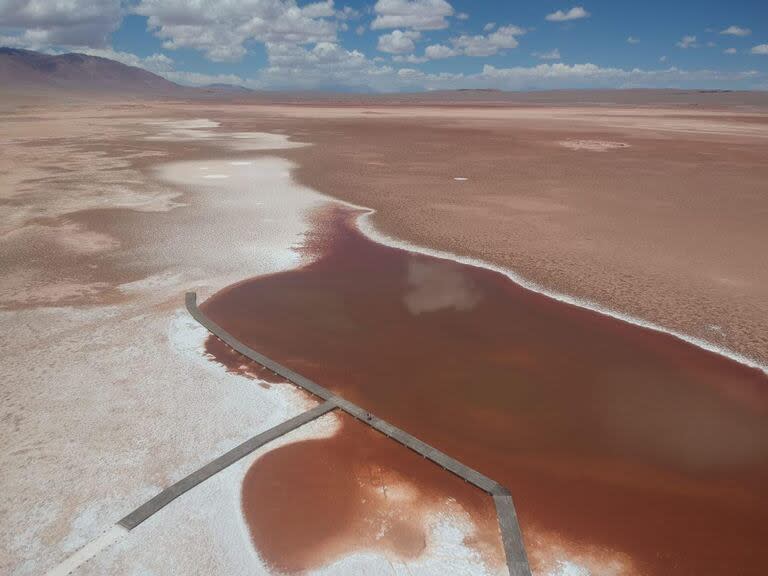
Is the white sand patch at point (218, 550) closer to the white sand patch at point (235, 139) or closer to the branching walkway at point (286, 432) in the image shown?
the branching walkway at point (286, 432)

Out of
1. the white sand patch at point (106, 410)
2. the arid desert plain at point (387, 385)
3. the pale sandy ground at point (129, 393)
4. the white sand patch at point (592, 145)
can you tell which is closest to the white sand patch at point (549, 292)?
the arid desert plain at point (387, 385)

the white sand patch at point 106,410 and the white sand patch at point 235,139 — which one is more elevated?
the white sand patch at point 235,139

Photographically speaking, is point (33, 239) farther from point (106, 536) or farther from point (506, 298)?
point (506, 298)

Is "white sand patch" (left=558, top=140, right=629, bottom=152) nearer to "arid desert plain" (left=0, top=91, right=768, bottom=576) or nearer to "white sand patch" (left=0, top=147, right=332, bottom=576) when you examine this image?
"arid desert plain" (left=0, top=91, right=768, bottom=576)

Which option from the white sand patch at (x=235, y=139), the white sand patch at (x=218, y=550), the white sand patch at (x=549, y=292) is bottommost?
the white sand patch at (x=218, y=550)

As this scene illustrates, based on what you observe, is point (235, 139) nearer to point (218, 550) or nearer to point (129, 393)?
point (129, 393)

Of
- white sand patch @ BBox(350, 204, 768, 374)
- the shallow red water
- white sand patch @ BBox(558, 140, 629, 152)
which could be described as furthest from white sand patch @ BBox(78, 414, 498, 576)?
white sand patch @ BBox(558, 140, 629, 152)

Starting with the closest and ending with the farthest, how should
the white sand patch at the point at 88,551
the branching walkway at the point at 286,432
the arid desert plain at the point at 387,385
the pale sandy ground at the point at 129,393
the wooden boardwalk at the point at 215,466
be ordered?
the white sand patch at the point at 88,551 < the branching walkway at the point at 286,432 < the pale sandy ground at the point at 129,393 < the arid desert plain at the point at 387,385 < the wooden boardwalk at the point at 215,466

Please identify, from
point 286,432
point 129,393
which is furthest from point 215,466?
point 129,393
